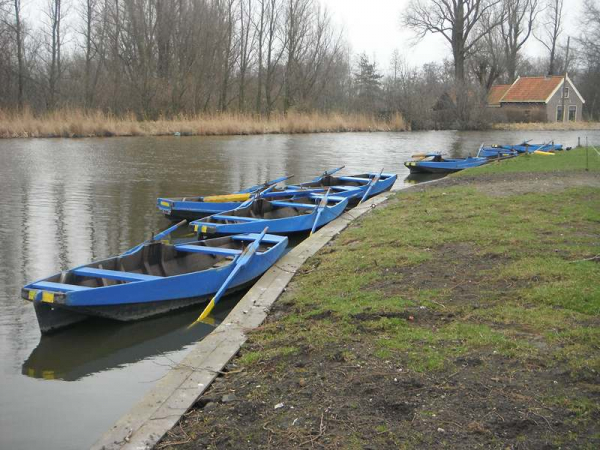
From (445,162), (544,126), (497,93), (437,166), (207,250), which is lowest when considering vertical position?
(207,250)

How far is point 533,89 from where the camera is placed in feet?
212

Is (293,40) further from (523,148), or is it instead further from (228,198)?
(228,198)

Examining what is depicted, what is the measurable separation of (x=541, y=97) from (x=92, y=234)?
2309 inches

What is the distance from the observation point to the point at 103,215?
13.9 meters

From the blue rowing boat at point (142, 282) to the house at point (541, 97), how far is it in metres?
56.3

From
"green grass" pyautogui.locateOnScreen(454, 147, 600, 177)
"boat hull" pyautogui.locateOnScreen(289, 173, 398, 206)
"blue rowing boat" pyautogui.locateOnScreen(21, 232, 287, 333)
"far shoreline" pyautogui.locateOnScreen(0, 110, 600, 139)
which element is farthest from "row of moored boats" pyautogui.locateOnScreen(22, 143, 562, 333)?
"far shoreline" pyautogui.locateOnScreen(0, 110, 600, 139)

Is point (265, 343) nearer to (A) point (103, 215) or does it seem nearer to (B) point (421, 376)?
(B) point (421, 376)

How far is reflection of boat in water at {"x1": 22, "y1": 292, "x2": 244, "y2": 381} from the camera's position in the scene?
6.51 meters

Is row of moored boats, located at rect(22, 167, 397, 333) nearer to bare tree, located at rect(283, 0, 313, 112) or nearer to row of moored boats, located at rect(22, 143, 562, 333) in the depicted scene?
row of moored boats, located at rect(22, 143, 562, 333)

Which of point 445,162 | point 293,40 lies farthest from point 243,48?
point 445,162

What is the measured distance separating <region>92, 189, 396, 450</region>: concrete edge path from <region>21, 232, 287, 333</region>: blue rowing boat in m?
0.60

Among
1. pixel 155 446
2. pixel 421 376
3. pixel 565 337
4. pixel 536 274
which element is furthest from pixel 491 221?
pixel 155 446

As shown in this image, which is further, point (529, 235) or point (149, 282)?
point (529, 235)

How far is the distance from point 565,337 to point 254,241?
4739mm
